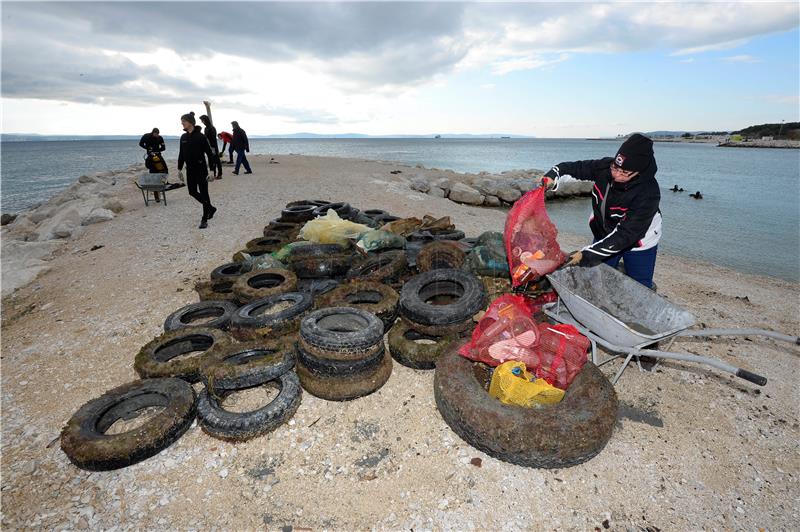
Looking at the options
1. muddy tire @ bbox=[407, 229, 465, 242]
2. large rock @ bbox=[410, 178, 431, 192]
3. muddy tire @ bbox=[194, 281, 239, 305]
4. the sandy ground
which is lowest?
the sandy ground

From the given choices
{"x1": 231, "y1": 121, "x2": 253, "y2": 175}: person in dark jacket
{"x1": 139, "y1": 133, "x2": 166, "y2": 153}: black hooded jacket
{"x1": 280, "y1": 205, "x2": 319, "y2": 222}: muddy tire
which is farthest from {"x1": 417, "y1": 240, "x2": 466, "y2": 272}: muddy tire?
{"x1": 231, "y1": 121, "x2": 253, "y2": 175}: person in dark jacket

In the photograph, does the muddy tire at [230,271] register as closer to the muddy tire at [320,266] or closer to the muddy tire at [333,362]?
the muddy tire at [320,266]

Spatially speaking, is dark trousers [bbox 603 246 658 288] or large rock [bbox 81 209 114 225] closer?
dark trousers [bbox 603 246 658 288]

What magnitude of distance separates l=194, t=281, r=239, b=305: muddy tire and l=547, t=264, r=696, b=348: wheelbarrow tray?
4345 mm

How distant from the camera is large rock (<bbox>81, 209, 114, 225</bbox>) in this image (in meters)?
Answer: 10.0

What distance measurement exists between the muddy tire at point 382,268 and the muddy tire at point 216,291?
177 centimetres

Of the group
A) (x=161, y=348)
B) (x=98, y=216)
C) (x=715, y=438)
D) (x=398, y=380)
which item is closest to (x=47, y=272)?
(x=98, y=216)

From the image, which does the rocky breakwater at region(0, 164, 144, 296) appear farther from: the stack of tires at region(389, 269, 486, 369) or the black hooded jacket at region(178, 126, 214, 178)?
the stack of tires at region(389, 269, 486, 369)

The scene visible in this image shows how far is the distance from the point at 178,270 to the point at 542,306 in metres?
6.41

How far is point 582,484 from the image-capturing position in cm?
286

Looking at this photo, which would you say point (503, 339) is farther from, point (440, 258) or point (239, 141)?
point (239, 141)

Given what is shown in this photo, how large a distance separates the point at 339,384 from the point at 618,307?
3.21 m

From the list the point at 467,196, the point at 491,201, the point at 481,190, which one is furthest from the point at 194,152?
the point at 481,190

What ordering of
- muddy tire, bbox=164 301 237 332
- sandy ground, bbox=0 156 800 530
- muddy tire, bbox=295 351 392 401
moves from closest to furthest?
sandy ground, bbox=0 156 800 530, muddy tire, bbox=295 351 392 401, muddy tire, bbox=164 301 237 332
